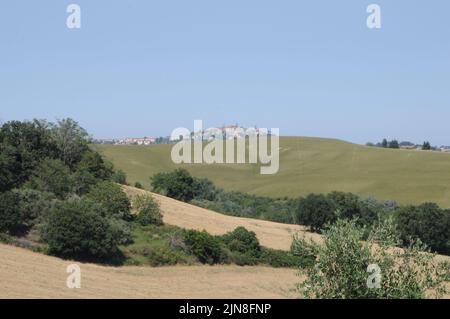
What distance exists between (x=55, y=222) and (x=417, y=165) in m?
93.5

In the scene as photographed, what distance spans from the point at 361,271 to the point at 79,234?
2554 centimetres

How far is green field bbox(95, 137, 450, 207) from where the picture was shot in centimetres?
10112

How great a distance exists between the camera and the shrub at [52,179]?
4865cm

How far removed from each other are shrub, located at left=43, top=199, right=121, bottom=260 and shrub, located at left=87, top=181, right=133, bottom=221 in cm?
690

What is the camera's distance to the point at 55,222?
38.2 metres

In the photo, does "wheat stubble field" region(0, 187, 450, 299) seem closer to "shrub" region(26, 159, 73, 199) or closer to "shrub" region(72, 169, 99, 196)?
"shrub" region(26, 159, 73, 199)

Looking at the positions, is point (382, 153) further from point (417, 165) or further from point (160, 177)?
point (160, 177)

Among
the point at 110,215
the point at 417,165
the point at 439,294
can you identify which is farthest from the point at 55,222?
the point at 417,165

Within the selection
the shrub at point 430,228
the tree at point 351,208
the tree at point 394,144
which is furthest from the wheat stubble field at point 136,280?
the tree at point 394,144

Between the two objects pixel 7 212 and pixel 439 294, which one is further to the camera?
pixel 7 212

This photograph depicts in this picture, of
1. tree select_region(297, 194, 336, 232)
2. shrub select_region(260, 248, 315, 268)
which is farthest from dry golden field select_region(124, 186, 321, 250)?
shrub select_region(260, 248, 315, 268)

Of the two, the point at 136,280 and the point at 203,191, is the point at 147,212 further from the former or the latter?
the point at 203,191

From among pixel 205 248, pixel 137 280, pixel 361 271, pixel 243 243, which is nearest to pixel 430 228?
pixel 243 243

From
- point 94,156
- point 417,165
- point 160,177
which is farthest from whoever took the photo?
point 417,165
